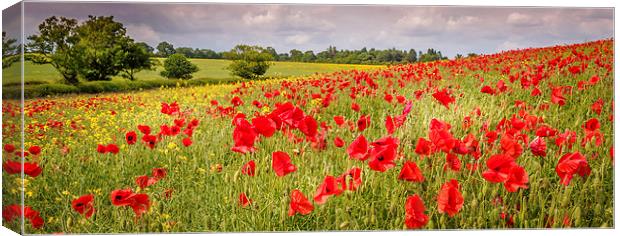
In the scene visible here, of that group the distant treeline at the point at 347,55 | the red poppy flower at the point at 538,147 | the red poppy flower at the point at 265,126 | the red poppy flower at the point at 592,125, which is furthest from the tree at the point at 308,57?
the red poppy flower at the point at 592,125

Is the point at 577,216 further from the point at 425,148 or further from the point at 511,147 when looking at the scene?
the point at 425,148

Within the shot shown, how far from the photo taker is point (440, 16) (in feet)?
14.7

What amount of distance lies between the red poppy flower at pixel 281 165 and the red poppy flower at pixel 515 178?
1186 mm

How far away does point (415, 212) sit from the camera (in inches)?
147

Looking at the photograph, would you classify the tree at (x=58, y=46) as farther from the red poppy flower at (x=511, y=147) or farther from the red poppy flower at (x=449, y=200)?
the red poppy flower at (x=511, y=147)

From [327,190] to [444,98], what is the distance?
118cm

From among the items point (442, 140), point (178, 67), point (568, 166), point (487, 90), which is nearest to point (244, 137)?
point (178, 67)

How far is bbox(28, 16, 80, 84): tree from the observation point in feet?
13.5

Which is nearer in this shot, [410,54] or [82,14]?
[82,14]

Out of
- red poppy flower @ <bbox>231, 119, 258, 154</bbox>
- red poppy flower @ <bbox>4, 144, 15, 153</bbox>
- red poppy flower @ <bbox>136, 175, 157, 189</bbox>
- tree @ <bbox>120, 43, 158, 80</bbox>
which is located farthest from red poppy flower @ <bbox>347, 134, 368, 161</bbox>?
red poppy flower @ <bbox>4, 144, 15, 153</bbox>

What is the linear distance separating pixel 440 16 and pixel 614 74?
4.11ft

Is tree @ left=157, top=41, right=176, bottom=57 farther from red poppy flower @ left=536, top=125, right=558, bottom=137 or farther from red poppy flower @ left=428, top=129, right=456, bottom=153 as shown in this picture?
red poppy flower @ left=536, top=125, right=558, bottom=137

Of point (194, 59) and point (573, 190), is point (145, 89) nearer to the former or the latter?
point (194, 59)

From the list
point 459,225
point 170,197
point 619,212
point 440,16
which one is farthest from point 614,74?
point 170,197
